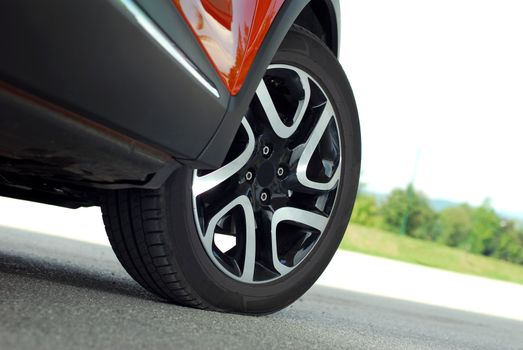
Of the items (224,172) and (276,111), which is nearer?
(224,172)

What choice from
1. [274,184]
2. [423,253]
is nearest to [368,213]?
[423,253]

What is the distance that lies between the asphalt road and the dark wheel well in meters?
0.99

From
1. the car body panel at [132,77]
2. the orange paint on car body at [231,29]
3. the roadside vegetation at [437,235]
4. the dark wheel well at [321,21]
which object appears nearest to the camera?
the car body panel at [132,77]

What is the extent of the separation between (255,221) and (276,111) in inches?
13.8

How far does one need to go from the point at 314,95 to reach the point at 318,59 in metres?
0.12

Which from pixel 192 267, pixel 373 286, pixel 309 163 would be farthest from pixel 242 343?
pixel 373 286

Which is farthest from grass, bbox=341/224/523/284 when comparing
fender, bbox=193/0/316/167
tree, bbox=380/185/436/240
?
fender, bbox=193/0/316/167

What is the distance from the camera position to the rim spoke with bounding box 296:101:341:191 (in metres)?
2.35

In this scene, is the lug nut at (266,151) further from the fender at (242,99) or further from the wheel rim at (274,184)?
the fender at (242,99)

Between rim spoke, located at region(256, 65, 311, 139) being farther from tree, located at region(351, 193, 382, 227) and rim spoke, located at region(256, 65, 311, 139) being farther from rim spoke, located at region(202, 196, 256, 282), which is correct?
tree, located at region(351, 193, 382, 227)

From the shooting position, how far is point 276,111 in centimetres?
225

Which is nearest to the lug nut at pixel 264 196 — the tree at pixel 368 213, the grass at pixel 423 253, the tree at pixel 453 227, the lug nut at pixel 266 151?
the lug nut at pixel 266 151

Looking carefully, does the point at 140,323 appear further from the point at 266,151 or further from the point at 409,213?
the point at 409,213

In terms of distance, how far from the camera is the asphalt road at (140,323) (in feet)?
4.87
